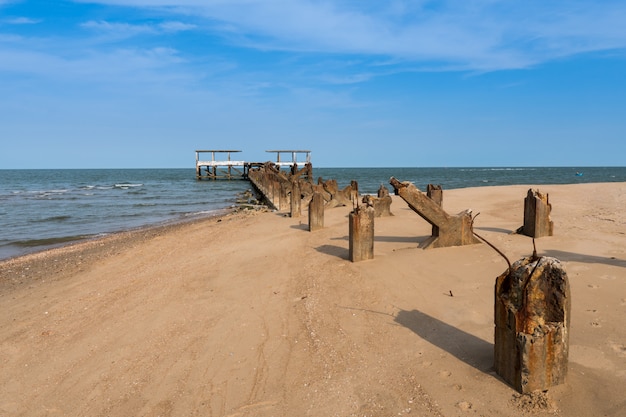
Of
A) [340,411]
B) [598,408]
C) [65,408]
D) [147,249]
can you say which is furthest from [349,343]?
[147,249]

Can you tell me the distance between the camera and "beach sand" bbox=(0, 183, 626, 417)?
10.7 feet

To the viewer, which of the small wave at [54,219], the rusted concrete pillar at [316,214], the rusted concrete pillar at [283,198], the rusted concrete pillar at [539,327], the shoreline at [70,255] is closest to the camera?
the rusted concrete pillar at [539,327]

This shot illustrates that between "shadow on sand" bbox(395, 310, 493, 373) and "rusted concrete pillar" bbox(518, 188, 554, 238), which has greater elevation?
"rusted concrete pillar" bbox(518, 188, 554, 238)

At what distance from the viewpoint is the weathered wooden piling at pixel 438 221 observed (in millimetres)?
6961

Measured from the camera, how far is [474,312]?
4438 millimetres

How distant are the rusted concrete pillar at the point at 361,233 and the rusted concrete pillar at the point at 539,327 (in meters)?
3.69

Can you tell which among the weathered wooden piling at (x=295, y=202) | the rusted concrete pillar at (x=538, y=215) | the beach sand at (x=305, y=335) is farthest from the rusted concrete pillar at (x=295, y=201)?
the rusted concrete pillar at (x=538, y=215)

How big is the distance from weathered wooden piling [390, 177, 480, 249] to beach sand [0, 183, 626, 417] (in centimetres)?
22

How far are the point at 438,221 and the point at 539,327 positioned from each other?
4.14 meters

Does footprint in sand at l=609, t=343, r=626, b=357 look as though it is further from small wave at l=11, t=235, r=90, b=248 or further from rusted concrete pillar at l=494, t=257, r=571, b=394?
small wave at l=11, t=235, r=90, b=248

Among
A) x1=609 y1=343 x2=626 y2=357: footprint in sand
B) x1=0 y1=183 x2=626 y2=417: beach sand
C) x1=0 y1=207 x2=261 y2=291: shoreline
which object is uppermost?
x1=609 y1=343 x2=626 y2=357: footprint in sand

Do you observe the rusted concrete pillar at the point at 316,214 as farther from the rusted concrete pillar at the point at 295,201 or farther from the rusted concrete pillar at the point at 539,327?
the rusted concrete pillar at the point at 539,327

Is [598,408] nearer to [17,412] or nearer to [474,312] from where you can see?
[474,312]

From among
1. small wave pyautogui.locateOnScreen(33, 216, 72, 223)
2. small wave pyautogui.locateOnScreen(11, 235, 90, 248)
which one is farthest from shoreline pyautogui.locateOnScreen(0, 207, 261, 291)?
small wave pyautogui.locateOnScreen(33, 216, 72, 223)
